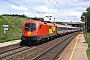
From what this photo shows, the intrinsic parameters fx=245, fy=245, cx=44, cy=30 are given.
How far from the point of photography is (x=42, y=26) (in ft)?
99.5

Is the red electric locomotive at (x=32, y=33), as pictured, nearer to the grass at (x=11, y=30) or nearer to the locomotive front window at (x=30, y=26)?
the locomotive front window at (x=30, y=26)

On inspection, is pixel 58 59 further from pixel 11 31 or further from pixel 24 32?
pixel 11 31

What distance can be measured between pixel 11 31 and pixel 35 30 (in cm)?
2159

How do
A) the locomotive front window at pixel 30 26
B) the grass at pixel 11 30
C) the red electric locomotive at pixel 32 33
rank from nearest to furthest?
1. the red electric locomotive at pixel 32 33
2. the locomotive front window at pixel 30 26
3. the grass at pixel 11 30

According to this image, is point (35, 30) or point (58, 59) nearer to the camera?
point (58, 59)

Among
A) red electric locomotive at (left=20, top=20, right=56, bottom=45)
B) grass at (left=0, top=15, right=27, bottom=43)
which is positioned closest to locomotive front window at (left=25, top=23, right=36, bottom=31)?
red electric locomotive at (left=20, top=20, right=56, bottom=45)

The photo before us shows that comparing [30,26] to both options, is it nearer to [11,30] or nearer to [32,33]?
[32,33]

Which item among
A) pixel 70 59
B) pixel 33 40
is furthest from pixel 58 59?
pixel 33 40

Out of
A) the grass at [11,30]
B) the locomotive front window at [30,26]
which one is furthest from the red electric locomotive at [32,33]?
the grass at [11,30]

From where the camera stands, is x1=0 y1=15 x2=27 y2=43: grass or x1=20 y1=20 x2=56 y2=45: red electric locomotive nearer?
x1=20 y1=20 x2=56 y2=45: red electric locomotive

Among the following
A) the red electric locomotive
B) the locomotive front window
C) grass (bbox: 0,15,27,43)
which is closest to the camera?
the red electric locomotive

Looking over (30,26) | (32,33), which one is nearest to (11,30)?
(30,26)

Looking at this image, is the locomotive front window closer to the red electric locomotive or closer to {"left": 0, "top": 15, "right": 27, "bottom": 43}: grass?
the red electric locomotive

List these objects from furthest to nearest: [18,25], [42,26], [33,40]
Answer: [18,25], [42,26], [33,40]
